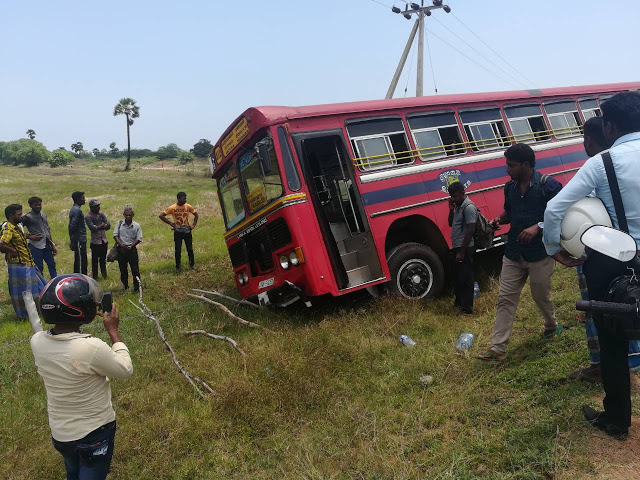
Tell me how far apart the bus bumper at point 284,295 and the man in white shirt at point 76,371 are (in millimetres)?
3523

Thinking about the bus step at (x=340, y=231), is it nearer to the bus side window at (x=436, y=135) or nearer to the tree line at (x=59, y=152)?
the bus side window at (x=436, y=135)

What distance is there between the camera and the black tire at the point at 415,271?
21.8ft

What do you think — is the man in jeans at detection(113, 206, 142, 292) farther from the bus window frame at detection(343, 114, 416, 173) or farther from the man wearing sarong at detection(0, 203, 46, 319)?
the bus window frame at detection(343, 114, 416, 173)

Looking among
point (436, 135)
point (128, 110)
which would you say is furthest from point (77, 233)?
point (128, 110)

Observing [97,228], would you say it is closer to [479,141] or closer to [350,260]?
[350,260]

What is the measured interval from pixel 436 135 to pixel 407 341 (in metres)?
3.64

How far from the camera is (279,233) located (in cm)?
629

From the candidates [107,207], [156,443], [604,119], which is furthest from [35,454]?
[107,207]

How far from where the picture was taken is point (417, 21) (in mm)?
20250

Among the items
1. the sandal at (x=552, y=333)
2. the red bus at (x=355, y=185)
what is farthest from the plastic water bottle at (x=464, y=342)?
the red bus at (x=355, y=185)

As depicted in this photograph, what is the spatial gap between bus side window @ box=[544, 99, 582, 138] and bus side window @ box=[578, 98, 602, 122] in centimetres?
18

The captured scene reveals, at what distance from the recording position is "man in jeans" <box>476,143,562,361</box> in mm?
4125

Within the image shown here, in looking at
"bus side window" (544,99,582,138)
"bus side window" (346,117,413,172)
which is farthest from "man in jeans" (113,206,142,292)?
"bus side window" (544,99,582,138)

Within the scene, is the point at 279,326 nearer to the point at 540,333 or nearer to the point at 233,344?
the point at 233,344
